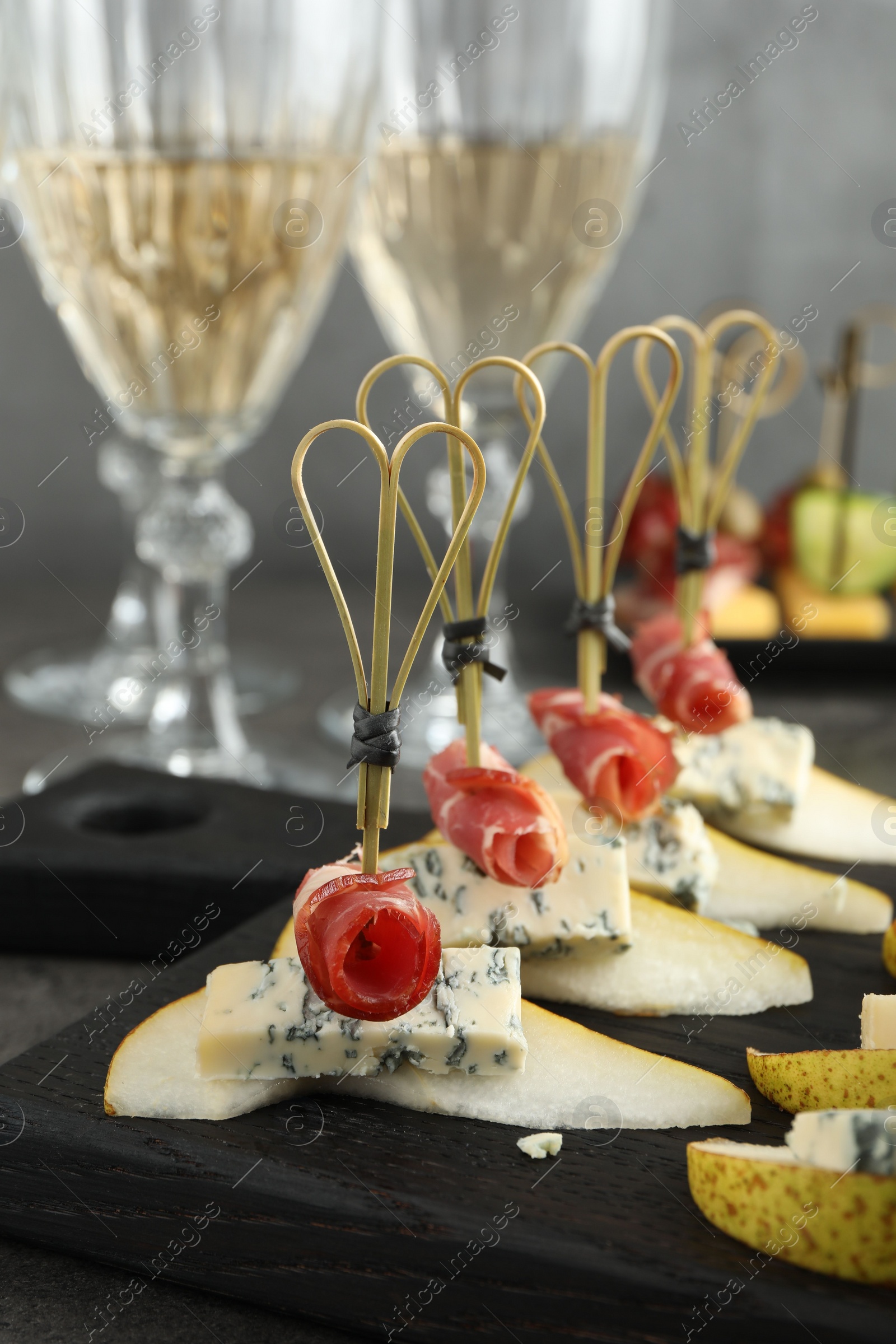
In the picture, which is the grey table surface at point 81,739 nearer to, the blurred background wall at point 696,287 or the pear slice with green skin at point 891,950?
the blurred background wall at point 696,287

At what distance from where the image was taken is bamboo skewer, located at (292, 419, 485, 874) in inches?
20.5

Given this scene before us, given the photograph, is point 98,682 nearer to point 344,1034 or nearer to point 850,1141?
point 344,1034

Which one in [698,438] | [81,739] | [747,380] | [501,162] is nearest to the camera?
[698,438]

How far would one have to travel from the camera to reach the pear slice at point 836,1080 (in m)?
0.53

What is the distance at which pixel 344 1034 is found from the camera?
1.77ft

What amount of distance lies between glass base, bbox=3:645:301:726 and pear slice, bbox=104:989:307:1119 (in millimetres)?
756

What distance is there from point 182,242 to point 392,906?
638mm

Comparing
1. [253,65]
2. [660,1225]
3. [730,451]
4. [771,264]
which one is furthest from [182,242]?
[771,264]

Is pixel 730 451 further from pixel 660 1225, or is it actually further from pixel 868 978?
pixel 660 1225

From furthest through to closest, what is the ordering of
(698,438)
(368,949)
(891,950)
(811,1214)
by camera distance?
(698,438) → (891,950) → (368,949) → (811,1214)

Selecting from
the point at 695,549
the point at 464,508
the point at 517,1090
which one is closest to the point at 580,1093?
the point at 517,1090

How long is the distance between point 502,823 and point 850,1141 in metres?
0.22

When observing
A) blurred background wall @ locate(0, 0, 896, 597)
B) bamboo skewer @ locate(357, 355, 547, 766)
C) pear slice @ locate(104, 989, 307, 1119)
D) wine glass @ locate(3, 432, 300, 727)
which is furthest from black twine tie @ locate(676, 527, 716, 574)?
blurred background wall @ locate(0, 0, 896, 597)

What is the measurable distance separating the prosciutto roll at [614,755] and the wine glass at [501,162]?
0.38m
